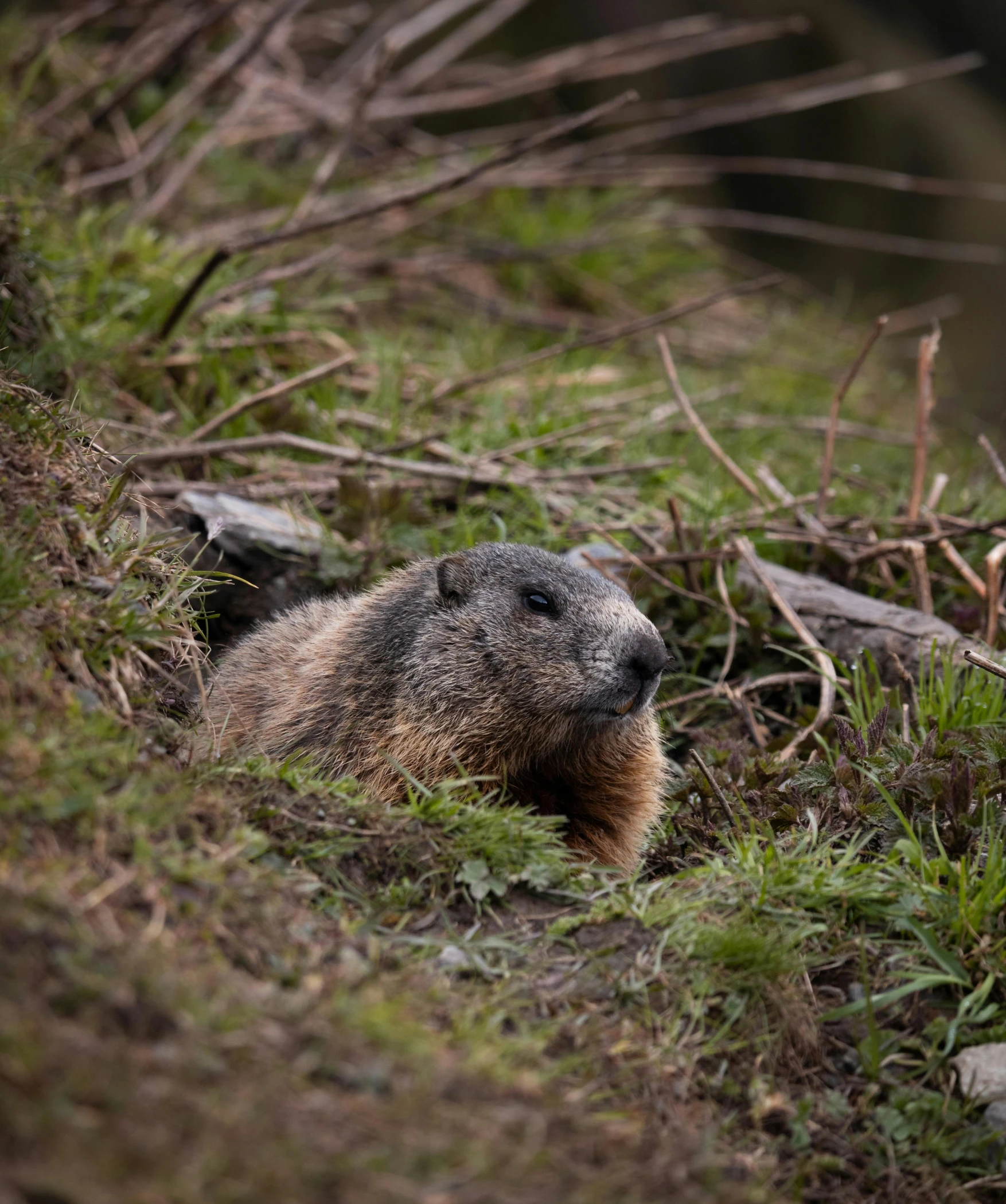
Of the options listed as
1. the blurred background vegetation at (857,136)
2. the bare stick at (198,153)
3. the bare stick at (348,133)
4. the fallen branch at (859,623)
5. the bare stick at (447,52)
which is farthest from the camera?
the blurred background vegetation at (857,136)

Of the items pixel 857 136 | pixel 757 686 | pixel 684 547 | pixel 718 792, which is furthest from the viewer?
pixel 857 136

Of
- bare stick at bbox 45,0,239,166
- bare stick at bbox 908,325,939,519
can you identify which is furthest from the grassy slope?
bare stick at bbox 45,0,239,166

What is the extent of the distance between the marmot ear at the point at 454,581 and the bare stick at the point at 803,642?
4.26 feet

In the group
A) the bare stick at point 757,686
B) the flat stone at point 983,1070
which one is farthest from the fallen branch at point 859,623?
the flat stone at point 983,1070

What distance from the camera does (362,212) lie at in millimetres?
6426

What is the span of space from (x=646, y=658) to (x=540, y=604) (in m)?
0.45

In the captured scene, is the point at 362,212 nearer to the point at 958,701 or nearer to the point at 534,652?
the point at 534,652

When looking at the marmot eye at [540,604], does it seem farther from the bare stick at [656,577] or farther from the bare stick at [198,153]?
the bare stick at [198,153]

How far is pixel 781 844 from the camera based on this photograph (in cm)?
349

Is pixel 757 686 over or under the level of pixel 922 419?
under

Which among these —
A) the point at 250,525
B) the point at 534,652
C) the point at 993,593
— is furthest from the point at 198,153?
the point at 993,593

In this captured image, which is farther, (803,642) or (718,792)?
(803,642)

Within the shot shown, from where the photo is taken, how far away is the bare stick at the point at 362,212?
5.77m

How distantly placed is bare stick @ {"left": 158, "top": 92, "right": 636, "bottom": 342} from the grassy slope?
124 cm
